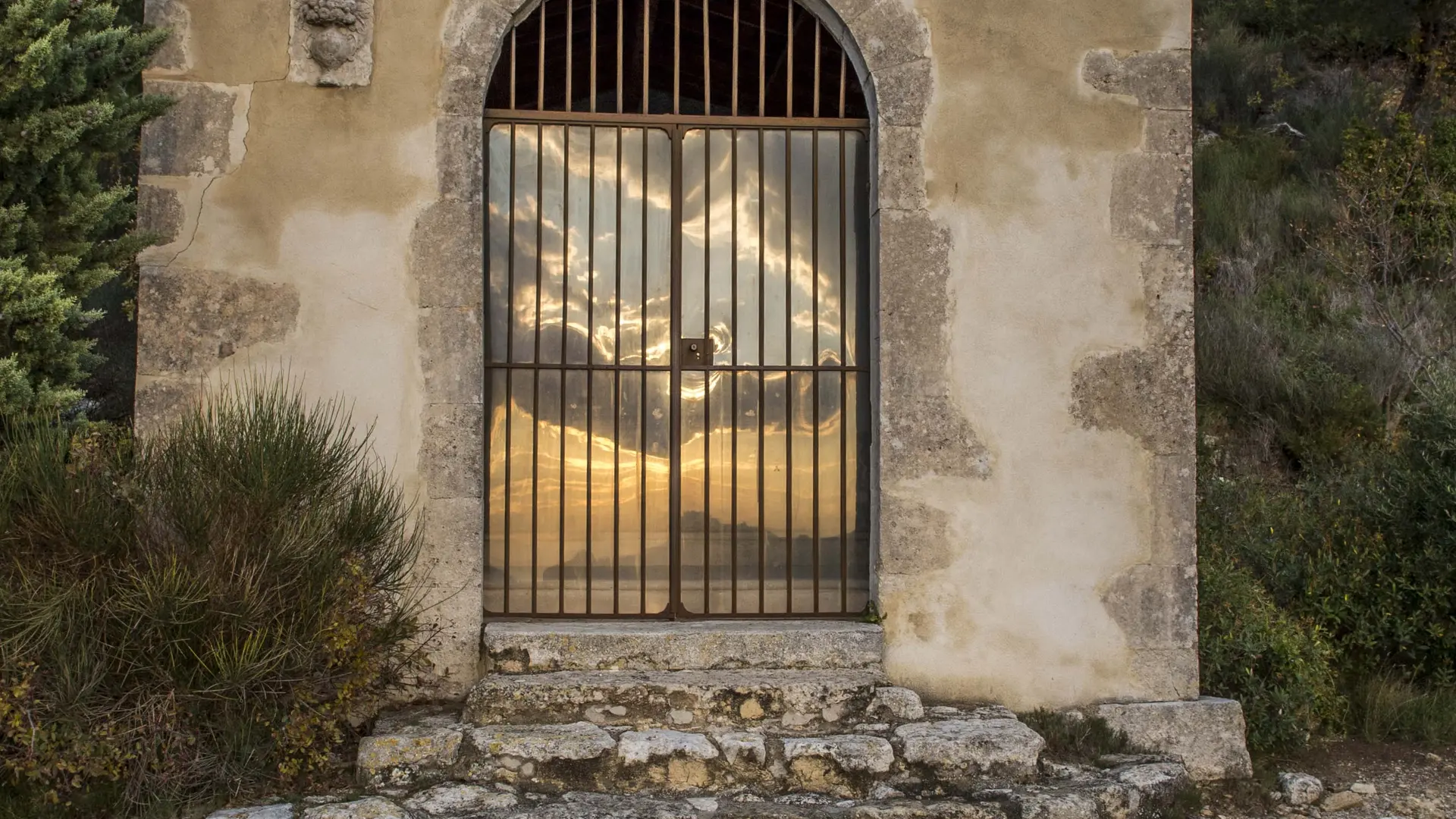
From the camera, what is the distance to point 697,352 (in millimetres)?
5230

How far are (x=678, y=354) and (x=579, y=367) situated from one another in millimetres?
417

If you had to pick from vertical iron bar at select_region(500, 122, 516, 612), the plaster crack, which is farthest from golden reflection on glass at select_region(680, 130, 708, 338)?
the plaster crack

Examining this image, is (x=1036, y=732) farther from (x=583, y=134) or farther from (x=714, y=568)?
(x=583, y=134)

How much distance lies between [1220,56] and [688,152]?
1141 cm

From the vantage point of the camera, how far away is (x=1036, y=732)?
4555 millimetres

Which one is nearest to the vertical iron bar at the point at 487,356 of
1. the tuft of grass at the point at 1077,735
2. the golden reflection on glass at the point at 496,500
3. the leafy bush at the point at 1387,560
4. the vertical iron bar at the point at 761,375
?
the golden reflection on glass at the point at 496,500

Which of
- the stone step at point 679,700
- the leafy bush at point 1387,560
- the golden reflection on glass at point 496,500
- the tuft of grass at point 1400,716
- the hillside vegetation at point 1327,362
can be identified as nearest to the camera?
the stone step at point 679,700

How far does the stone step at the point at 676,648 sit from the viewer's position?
4680 mm

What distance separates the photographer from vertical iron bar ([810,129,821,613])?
5.21 m

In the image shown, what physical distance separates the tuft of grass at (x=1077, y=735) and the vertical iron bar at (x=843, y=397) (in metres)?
0.89

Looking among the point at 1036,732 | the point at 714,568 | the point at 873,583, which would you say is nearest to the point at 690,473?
the point at 714,568

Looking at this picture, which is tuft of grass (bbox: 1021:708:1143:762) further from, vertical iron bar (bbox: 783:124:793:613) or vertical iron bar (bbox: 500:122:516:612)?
vertical iron bar (bbox: 500:122:516:612)

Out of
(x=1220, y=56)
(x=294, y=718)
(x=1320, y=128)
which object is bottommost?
(x=294, y=718)

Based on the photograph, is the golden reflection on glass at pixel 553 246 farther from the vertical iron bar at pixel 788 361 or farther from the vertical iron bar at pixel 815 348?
the vertical iron bar at pixel 815 348
